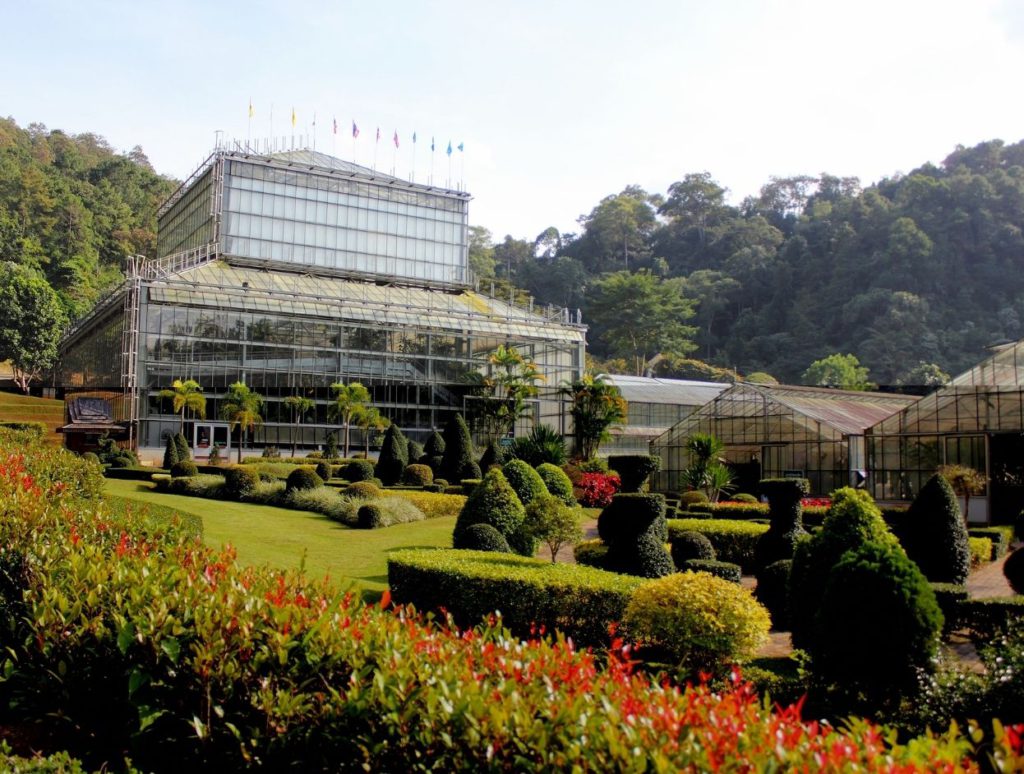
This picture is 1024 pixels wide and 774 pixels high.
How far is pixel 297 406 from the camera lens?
149 feet

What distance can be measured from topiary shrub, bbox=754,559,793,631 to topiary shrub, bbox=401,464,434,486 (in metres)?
18.5

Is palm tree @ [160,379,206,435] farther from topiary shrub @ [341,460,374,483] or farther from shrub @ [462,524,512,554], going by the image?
shrub @ [462,524,512,554]

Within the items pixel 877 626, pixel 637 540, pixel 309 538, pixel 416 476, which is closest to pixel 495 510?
pixel 637 540

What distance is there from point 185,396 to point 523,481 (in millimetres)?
25514

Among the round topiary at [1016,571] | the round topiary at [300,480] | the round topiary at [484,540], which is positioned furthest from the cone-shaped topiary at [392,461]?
the round topiary at [1016,571]

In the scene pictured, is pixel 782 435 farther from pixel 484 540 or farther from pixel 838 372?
pixel 838 372

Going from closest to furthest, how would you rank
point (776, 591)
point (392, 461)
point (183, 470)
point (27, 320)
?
point (776, 591)
point (183, 470)
point (392, 461)
point (27, 320)

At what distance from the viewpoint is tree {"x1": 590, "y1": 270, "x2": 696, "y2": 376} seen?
79.1m

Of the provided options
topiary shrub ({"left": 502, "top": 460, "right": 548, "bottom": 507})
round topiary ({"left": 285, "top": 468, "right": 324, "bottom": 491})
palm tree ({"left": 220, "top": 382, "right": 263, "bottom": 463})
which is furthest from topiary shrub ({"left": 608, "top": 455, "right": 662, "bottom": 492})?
palm tree ({"left": 220, "top": 382, "right": 263, "bottom": 463})

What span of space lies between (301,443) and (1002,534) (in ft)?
110

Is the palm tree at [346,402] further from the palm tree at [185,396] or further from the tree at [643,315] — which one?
the tree at [643,315]

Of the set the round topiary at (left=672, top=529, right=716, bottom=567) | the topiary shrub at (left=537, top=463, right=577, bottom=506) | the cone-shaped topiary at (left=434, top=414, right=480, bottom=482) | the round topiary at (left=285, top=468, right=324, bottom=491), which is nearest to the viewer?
the round topiary at (left=672, top=529, right=716, bottom=567)

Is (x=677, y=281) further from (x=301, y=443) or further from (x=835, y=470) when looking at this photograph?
Result: (x=835, y=470)

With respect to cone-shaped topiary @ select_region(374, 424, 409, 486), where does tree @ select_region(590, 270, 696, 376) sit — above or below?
above
